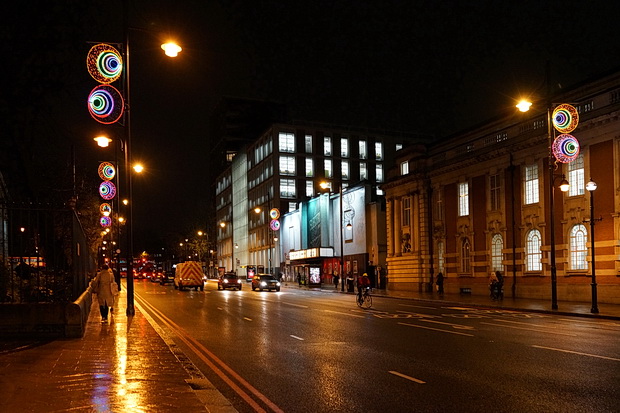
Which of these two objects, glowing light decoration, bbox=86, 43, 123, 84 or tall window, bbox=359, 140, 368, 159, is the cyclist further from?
tall window, bbox=359, 140, 368, 159

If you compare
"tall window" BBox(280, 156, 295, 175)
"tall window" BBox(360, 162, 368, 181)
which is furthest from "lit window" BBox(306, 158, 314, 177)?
"tall window" BBox(360, 162, 368, 181)

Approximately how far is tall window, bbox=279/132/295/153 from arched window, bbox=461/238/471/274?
52.4m

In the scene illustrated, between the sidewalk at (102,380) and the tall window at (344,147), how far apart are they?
82.8m

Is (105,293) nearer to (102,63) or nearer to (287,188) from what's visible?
(102,63)

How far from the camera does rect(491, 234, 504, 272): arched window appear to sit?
39206 mm

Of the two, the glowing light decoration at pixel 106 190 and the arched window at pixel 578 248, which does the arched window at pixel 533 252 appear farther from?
the glowing light decoration at pixel 106 190

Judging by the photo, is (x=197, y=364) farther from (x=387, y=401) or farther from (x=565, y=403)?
(x=565, y=403)

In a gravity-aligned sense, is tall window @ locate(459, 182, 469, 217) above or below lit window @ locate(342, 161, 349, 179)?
below

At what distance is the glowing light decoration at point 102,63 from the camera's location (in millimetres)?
15875

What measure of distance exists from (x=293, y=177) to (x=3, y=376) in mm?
83414

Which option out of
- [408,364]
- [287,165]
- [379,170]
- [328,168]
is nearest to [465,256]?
[408,364]

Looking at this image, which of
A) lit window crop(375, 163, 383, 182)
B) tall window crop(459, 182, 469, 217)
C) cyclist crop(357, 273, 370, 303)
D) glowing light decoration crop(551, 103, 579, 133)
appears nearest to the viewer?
glowing light decoration crop(551, 103, 579, 133)

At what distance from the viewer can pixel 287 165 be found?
92.4 m

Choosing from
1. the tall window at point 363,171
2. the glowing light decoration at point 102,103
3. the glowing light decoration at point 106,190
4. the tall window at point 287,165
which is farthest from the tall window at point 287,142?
the glowing light decoration at point 102,103
